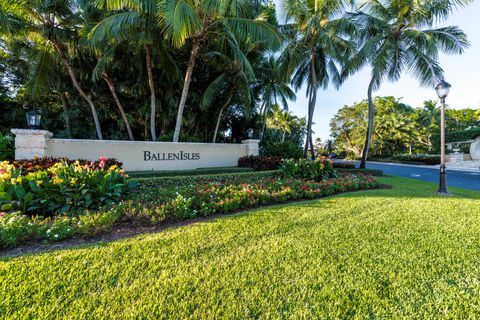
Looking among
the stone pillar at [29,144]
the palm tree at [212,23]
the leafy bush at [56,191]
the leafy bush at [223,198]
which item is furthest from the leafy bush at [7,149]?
the leafy bush at [223,198]

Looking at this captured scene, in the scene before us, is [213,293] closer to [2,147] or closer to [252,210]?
[252,210]

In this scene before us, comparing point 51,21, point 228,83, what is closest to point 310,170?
point 228,83

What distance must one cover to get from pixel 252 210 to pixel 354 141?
133ft

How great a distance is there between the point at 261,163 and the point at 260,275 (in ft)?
24.8

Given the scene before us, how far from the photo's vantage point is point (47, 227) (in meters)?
3.16

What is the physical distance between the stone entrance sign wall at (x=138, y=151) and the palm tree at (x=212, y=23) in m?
0.95

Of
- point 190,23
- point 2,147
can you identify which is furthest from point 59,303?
point 2,147

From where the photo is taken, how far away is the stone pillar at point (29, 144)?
22.7 ft

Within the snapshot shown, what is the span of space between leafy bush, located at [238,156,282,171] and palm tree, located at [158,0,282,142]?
376 cm

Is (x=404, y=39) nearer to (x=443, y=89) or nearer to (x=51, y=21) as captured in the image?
(x=443, y=89)

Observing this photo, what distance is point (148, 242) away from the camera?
9.84 ft

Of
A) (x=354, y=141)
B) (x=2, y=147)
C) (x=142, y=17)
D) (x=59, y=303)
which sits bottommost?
(x=59, y=303)

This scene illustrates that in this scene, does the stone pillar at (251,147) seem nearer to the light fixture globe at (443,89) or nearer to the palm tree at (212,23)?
the palm tree at (212,23)

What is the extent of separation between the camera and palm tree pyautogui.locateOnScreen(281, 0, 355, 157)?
38.1 feet
